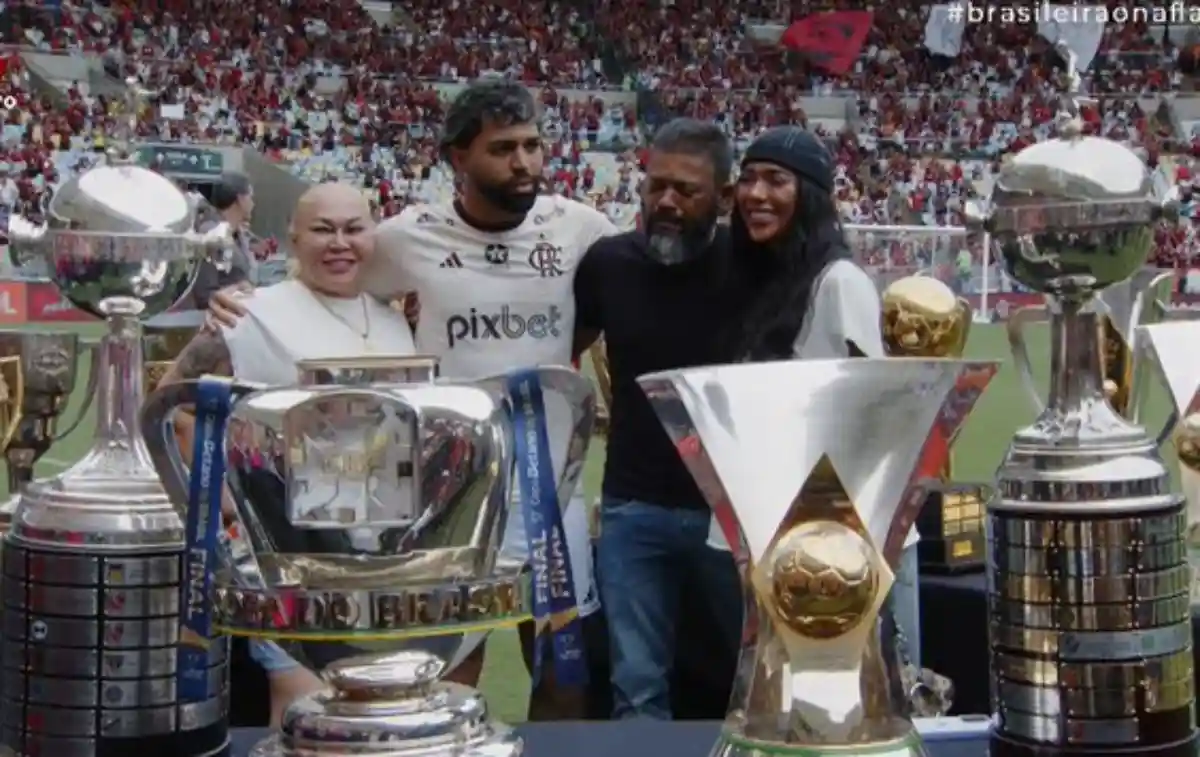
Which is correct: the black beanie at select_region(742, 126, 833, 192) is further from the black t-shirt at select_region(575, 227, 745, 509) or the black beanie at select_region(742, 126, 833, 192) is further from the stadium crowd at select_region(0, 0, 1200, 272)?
the stadium crowd at select_region(0, 0, 1200, 272)

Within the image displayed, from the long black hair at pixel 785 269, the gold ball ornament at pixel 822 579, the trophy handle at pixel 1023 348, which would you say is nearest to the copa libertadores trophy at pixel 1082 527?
the trophy handle at pixel 1023 348

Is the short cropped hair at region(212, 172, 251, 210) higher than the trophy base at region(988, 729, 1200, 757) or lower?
higher

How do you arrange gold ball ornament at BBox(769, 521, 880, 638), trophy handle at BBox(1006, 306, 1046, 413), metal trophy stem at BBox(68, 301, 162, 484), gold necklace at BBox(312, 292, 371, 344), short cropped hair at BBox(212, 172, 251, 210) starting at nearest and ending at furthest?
gold ball ornament at BBox(769, 521, 880, 638) → metal trophy stem at BBox(68, 301, 162, 484) → trophy handle at BBox(1006, 306, 1046, 413) → gold necklace at BBox(312, 292, 371, 344) → short cropped hair at BBox(212, 172, 251, 210)

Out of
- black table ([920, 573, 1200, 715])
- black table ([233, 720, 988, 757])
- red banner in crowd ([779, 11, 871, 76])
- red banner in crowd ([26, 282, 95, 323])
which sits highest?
red banner in crowd ([779, 11, 871, 76])

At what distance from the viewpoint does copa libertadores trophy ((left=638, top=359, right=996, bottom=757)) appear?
2.55 feet

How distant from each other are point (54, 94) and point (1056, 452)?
16371 mm

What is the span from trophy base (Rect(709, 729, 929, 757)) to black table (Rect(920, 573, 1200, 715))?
113 centimetres

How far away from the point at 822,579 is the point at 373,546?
8.6 inches

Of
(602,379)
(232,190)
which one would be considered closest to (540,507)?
(602,379)

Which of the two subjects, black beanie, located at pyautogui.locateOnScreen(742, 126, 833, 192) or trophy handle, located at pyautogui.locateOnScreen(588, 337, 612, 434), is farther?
trophy handle, located at pyautogui.locateOnScreen(588, 337, 612, 434)

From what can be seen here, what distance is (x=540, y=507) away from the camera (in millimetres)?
864

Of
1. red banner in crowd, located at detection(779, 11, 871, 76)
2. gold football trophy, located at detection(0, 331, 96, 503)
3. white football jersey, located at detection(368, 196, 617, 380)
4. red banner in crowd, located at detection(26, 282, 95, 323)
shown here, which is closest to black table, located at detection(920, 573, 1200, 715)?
white football jersey, located at detection(368, 196, 617, 380)

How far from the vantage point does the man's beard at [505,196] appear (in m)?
1.87

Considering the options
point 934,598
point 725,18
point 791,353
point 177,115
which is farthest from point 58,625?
point 725,18
